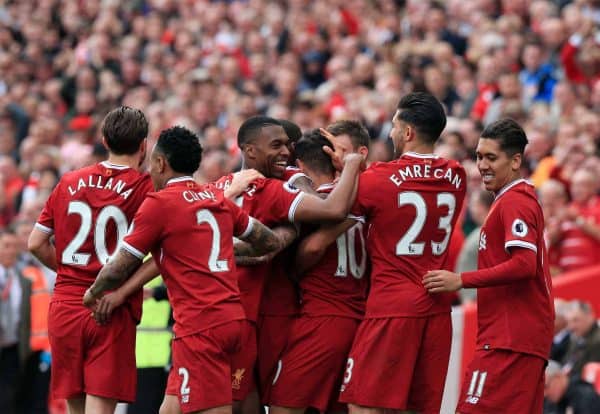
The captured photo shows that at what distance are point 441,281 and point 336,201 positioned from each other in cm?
81

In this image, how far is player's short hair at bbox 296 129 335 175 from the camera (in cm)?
861

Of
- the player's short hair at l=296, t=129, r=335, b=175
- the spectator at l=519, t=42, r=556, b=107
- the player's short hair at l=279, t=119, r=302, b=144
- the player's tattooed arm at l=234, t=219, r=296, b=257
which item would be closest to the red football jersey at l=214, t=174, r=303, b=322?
the player's tattooed arm at l=234, t=219, r=296, b=257

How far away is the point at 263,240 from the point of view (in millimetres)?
8062

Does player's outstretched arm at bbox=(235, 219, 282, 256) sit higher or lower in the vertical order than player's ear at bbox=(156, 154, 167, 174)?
lower

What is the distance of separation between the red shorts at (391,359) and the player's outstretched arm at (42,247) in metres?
2.04

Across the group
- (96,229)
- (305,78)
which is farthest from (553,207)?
(305,78)

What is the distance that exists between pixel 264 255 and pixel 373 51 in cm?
1155

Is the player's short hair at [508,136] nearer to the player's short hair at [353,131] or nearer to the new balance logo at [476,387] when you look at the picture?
the player's short hair at [353,131]

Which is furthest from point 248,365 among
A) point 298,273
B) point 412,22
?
point 412,22

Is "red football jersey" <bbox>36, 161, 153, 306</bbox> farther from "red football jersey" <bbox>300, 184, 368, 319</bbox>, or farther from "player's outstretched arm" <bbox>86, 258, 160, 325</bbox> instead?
"red football jersey" <bbox>300, 184, 368, 319</bbox>

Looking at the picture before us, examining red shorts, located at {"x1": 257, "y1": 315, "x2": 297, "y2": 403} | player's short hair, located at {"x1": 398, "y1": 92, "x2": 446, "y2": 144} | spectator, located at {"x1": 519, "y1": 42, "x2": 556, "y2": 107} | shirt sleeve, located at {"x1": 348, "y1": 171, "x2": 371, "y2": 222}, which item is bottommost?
red shorts, located at {"x1": 257, "y1": 315, "x2": 297, "y2": 403}

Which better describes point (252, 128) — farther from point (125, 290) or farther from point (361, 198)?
A: point (125, 290)

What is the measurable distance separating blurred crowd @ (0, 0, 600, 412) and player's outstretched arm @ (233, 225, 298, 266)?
4205 mm

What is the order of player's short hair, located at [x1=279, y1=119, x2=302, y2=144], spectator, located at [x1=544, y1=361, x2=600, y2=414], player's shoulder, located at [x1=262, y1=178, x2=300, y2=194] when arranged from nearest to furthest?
player's shoulder, located at [x1=262, y1=178, x2=300, y2=194], player's short hair, located at [x1=279, y1=119, x2=302, y2=144], spectator, located at [x1=544, y1=361, x2=600, y2=414]
